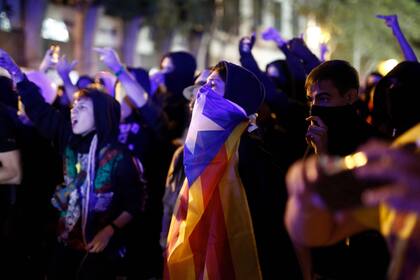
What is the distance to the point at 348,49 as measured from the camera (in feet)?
75.9

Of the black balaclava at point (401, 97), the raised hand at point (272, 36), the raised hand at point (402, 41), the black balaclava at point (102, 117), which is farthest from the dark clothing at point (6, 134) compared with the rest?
the raised hand at point (402, 41)

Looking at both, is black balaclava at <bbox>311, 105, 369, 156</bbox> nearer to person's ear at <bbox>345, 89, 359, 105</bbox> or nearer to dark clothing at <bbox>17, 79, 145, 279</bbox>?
person's ear at <bbox>345, 89, 359, 105</bbox>

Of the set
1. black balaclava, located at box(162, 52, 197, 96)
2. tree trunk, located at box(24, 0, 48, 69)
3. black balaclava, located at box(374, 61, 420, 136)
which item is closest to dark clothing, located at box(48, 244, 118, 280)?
black balaclava, located at box(374, 61, 420, 136)

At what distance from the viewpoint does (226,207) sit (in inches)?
113

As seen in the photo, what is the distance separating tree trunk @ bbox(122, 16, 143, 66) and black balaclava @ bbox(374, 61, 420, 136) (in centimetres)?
1651

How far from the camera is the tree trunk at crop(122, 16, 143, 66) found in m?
19.4

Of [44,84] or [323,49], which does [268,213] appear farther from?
[323,49]

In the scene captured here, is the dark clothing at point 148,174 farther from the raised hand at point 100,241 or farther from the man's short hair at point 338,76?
the man's short hair at point 338,76

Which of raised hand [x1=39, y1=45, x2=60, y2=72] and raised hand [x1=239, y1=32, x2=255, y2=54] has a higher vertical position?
raised hand [x1=239, y1=32, x2=255, y2=54]

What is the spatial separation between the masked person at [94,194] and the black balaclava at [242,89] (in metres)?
1.10

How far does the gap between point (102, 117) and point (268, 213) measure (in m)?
1.54

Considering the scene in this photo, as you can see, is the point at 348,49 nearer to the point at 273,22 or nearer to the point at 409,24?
the point at 409,24

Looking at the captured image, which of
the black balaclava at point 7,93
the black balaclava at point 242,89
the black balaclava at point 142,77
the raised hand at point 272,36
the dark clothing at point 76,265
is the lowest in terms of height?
the dark clothing at point 76,265

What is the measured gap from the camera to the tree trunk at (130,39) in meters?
19.4
